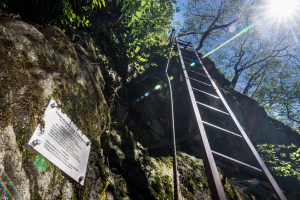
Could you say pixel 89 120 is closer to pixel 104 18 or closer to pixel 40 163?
pixel 40 163

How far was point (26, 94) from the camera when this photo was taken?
4.42ft

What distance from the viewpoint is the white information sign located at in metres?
1.33

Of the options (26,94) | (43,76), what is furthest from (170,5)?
(26,94)

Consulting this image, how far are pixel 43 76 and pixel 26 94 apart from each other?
375mm

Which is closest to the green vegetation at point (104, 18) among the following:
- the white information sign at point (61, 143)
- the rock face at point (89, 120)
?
the rock face at point (89, 120)

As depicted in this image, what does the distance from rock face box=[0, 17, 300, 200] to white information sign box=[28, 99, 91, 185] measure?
67 mm

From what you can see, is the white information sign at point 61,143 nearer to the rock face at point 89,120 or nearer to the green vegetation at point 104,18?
the rock face at point 89,120

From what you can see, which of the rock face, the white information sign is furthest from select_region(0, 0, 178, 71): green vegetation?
the white information sign

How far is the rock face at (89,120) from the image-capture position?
4.04 feet

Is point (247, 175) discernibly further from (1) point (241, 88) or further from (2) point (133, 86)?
(1) point (241, 88)

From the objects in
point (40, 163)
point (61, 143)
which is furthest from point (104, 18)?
point (40, 163)

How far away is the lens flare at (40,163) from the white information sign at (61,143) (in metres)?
0.06

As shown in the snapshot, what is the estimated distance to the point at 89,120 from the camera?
238cm

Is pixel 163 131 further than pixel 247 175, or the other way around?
pixel 247 175
